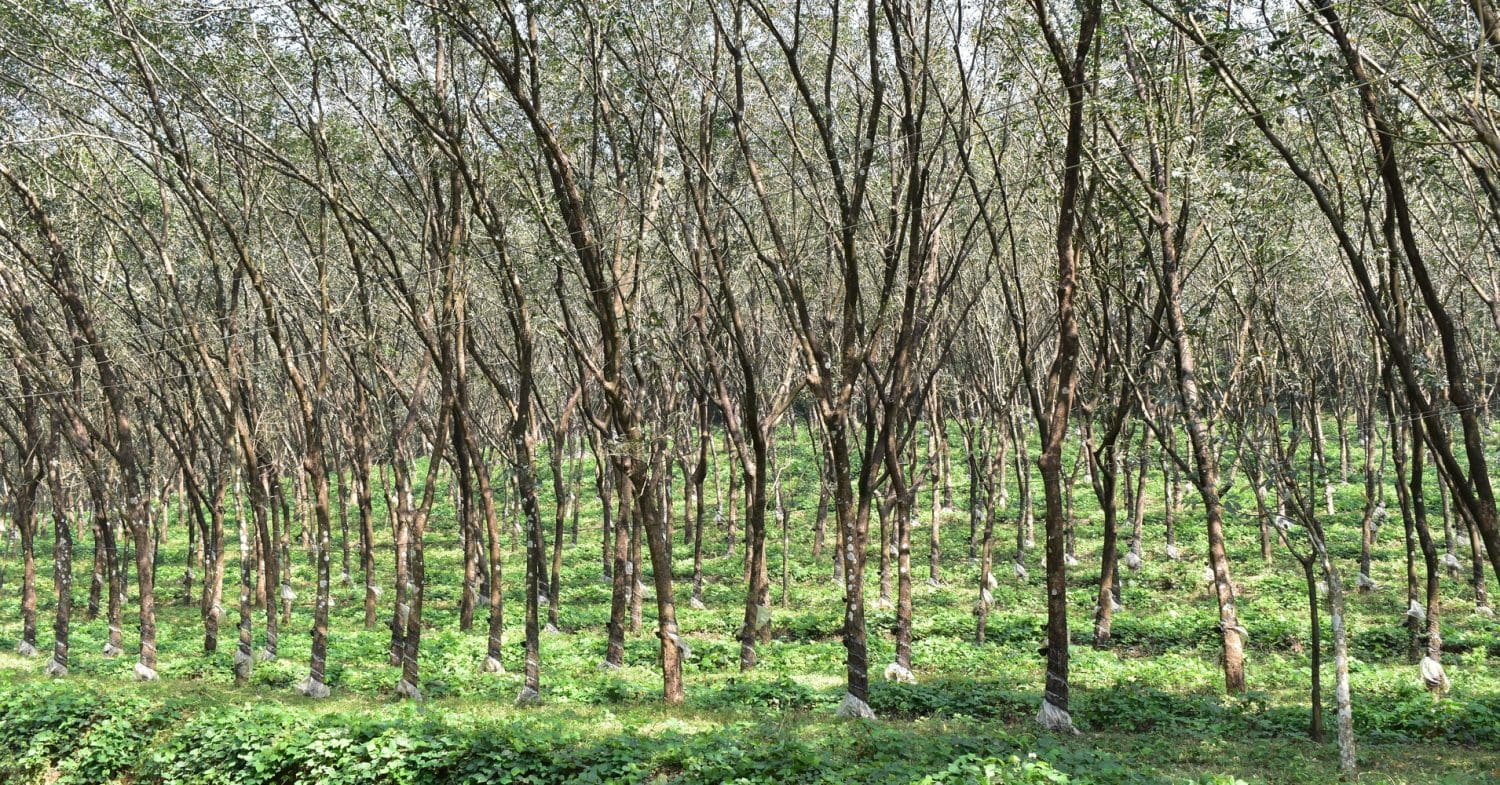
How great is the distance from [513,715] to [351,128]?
10902mm

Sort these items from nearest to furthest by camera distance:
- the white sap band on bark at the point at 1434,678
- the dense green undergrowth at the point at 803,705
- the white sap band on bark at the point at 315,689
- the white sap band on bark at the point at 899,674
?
1. the dense green undergrowth at the point at 803,705
2. the white sap band on bark at the point at 1434,678
3. the white sap band on bark at the point at 315,689
4. the white sap band on bark at the point at 899,674

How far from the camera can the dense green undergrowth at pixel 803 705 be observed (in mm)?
11039

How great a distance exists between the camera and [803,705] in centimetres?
1557

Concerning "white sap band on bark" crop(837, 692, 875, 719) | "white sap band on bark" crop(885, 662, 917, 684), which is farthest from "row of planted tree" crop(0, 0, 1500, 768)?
"white sap band on bark" crop(885, 662, 917, 684)

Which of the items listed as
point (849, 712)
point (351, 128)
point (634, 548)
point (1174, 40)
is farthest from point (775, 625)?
point (1174, 40)

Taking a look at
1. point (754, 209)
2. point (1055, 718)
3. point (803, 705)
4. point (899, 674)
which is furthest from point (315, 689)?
point (754, 209)

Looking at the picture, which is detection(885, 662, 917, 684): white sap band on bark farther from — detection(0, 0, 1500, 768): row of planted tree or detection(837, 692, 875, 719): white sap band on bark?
detection(837, 692, 875, 719): white sap band on bark

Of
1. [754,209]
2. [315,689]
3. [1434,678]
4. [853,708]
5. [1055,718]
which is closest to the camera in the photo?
[1055,718]

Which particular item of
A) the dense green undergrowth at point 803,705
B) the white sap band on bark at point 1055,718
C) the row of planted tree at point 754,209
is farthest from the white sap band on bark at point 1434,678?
the white sap band on bark at point 1055,718

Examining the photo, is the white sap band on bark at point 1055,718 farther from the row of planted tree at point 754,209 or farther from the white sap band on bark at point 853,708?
the white sap band on bark at point 853,708

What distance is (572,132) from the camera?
17.8 metres

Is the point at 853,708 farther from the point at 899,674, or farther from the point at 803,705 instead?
the point at 899,674

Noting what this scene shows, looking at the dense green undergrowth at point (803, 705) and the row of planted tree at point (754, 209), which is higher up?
the row of planted tree at point (754, 209)

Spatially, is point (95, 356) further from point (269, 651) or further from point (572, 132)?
point (572, 132)
